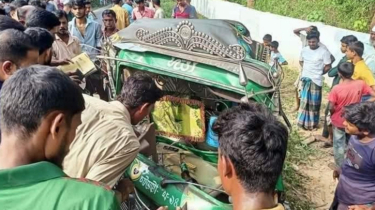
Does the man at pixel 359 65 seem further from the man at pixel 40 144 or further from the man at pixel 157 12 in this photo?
the man at pixel 157 12

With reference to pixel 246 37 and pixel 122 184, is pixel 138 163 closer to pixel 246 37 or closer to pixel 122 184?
pixel 122 184

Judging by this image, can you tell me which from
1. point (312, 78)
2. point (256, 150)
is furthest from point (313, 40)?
point (256, 150)

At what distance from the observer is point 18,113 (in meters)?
1.49

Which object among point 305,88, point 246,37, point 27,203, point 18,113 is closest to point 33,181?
point 27,203

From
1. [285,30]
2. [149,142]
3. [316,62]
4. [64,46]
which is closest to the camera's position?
[149,142]

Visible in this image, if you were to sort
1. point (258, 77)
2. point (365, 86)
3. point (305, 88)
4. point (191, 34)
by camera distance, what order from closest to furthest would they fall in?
point (258, 77)
point (191, 34)
point (365, 86)
point (305, 88)

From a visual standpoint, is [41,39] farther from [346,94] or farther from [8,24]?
[346,94]

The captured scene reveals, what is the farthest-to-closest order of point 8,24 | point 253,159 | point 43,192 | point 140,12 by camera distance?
point 140,12
point 8,24
point 253,159
point 43,192

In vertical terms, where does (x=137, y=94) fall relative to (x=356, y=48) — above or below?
above

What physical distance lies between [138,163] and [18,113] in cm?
233

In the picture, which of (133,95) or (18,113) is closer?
(18,113)

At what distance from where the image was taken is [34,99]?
1506 millimetres

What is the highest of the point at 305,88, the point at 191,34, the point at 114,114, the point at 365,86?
the point at 191,34

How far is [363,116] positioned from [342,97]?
180 centimetres
